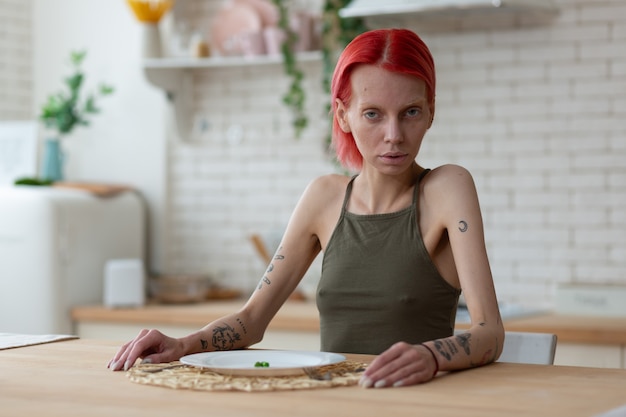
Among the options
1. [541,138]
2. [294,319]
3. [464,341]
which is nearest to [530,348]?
[464,341]

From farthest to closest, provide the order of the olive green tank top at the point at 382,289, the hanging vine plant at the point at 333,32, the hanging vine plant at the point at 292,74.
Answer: the hanging vine plant at the point at 292,74
the hanging vine plant at the point at 333,32
the olive green tank top at the point at 382,289

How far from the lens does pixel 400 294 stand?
7.93 feet

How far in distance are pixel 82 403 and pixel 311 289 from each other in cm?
284

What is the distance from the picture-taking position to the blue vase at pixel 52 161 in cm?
493

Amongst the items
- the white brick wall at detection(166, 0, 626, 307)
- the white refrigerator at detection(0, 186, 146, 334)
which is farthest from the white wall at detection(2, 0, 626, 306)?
the white refrigerator at detection(0, 186, 146, 334)

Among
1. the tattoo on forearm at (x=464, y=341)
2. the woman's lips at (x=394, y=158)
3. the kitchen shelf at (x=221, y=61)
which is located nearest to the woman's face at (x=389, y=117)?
the woman's lips at (x=394, y=158)

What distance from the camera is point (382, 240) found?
2471 millimetres

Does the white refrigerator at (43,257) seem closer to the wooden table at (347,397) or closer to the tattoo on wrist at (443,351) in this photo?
the wooden table at (347,397)

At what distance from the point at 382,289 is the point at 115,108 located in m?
2.97

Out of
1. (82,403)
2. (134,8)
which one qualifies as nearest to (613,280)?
(134,8)

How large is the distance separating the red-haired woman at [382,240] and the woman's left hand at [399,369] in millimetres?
196

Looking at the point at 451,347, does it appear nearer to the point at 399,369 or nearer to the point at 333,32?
the point at 399,369

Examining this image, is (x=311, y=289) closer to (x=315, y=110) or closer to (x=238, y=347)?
(x=315, y=110)

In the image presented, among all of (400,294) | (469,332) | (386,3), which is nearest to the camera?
(469,332)
